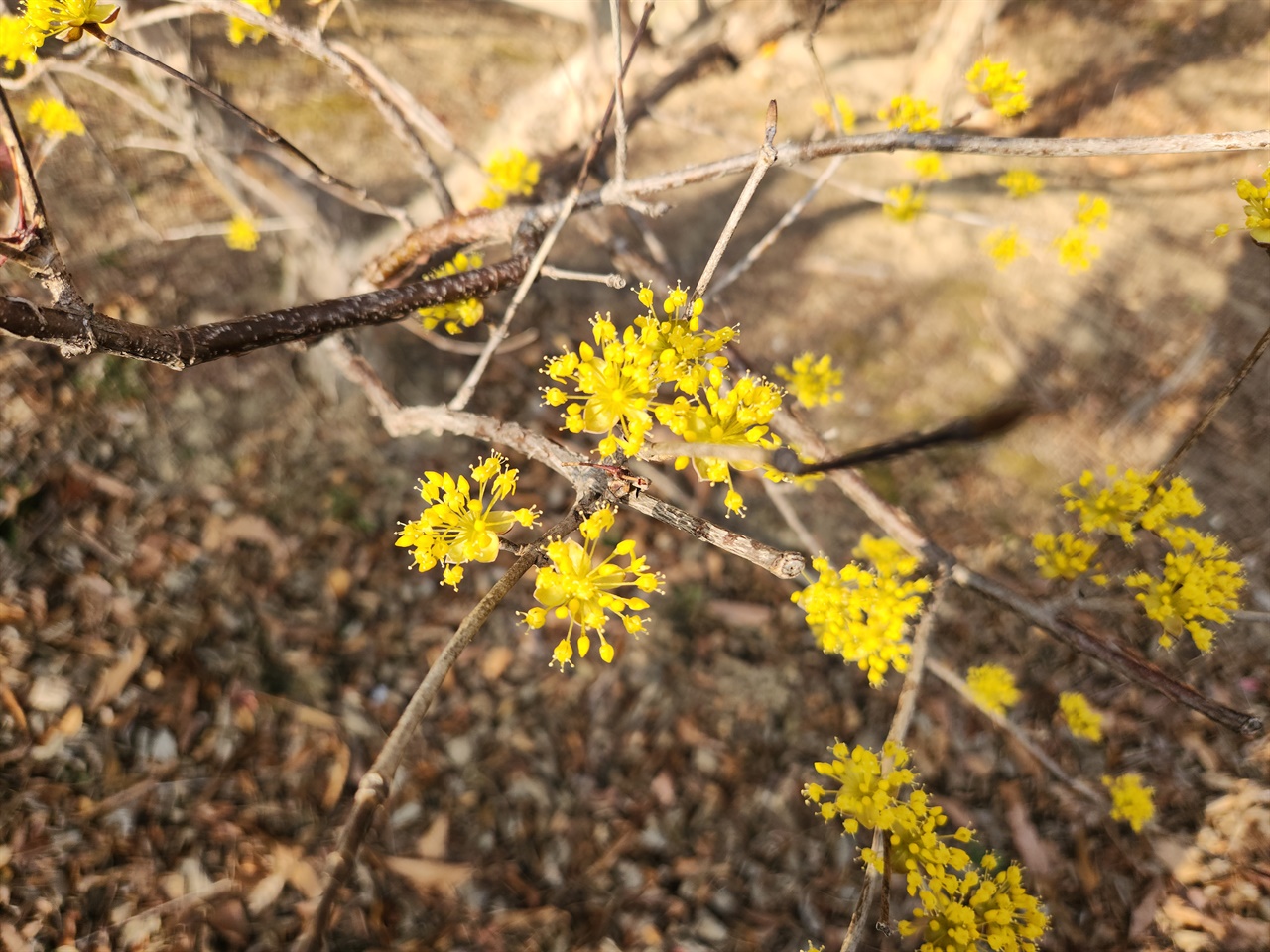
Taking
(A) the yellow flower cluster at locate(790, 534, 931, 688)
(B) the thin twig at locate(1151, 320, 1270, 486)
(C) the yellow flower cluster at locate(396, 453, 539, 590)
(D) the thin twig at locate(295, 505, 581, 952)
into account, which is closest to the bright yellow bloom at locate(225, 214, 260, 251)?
(C) the yellow flower cluster at locate(396, 453, 539, 590)

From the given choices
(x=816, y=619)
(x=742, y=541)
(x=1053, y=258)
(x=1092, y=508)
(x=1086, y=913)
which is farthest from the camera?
(x=1053, y=258)

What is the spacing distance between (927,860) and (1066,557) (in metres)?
1.03

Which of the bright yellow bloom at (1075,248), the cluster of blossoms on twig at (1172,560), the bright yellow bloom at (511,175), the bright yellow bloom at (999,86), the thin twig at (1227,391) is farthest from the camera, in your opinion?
the bright yellow bloom at (1075,248)

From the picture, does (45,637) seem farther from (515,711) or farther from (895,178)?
(895,178)

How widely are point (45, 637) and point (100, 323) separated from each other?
202cm

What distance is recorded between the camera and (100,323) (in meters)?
1.20

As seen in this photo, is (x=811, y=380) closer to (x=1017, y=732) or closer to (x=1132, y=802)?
(x=1017, y=732)

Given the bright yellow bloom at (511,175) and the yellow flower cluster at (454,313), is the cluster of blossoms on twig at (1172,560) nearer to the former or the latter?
the yellow flower cluster at (454,313)

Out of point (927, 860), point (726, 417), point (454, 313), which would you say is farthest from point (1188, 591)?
point (454, 313)

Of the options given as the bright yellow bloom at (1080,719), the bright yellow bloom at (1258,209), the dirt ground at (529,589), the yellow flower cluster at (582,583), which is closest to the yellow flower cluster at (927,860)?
the yellow flower cluster at (582,583)

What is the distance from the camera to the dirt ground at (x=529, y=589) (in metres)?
2.48

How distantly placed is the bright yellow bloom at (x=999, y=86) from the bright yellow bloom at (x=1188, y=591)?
1477 mm

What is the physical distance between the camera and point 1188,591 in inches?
63.9

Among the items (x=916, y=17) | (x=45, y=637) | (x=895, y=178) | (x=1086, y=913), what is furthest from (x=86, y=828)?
(x=916, y=17)
